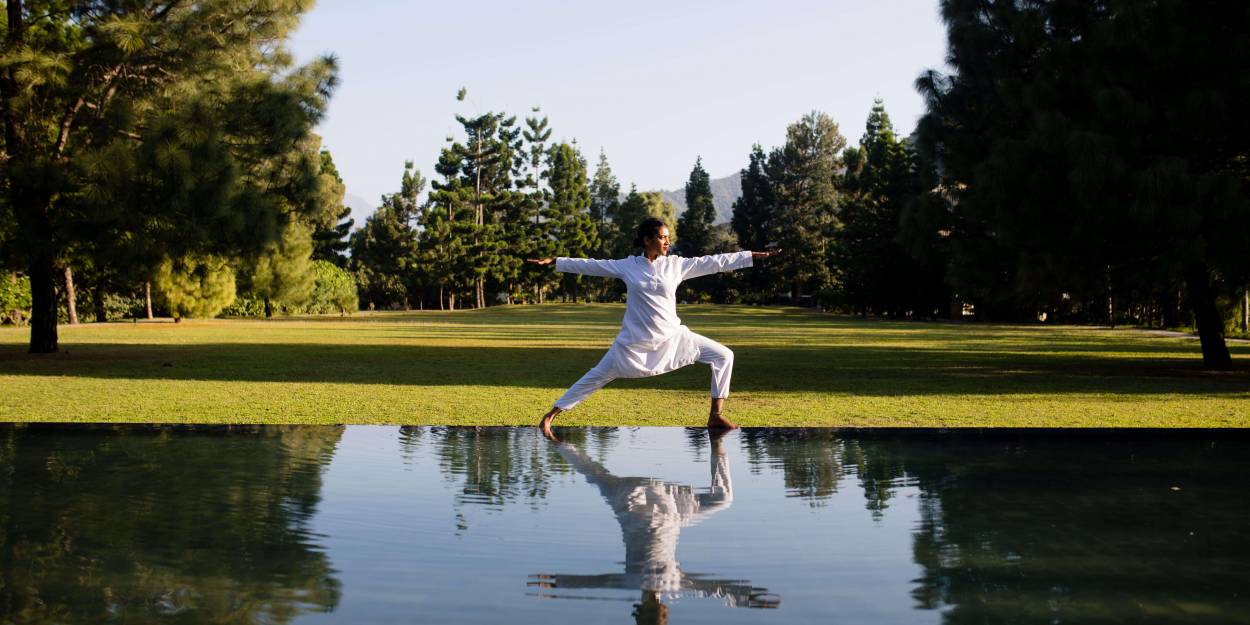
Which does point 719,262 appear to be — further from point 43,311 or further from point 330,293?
point 330,293

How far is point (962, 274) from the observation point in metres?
18.5

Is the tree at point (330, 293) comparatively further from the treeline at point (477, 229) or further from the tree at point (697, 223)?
the tree at point (697, 223)

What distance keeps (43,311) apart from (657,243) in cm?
1566

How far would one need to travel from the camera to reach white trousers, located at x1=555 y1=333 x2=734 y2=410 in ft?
23.5

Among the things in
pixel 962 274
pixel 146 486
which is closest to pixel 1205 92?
pixel 962 274

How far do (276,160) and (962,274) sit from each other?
457 inches

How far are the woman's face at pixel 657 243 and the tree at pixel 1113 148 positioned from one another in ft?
29.2

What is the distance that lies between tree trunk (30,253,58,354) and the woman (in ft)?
47.0

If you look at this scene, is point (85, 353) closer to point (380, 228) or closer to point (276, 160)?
point (276, 160)

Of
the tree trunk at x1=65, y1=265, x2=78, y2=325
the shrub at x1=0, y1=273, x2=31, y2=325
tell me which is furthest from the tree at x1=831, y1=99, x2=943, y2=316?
the shrub at x1=0, y1=273, x2=31, y2=325

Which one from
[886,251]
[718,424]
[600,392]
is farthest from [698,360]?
[886,251]

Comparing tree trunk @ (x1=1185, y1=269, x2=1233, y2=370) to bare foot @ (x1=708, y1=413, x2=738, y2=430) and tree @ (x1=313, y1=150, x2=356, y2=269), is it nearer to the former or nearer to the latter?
bare foot @ (x1=708, y1=413, x2=738, y2=430)

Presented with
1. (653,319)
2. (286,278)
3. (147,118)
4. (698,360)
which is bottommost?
(698,360)

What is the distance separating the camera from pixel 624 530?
377 cm
